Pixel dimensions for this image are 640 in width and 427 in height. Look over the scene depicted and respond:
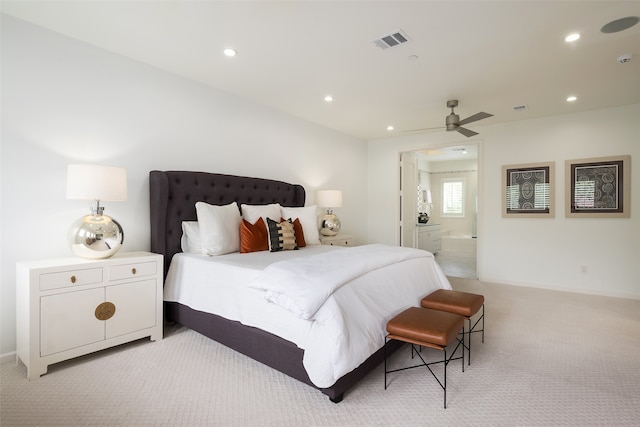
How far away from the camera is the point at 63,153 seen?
103 inches

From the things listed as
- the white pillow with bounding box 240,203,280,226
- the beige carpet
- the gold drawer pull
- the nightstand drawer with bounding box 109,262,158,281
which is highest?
the white pillow with bounding box 240,203,280,226

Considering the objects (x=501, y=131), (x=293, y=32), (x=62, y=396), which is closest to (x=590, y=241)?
(x=501, y=131)

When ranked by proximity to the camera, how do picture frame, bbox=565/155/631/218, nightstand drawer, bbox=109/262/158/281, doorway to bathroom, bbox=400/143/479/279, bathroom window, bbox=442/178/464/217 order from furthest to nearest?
1. bathroom window, bbox=442/178/464/217
2. doorway to bathroom, bbox=400/143/479/279
3. picture frame, bbox=565/155/631/218
4. nightstand drawer, bbox=109/262/158/281

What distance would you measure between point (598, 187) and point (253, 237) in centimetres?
468

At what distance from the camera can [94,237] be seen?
243 centimetres

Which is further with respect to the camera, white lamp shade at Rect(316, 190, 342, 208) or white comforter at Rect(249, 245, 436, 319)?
white lamp shade at Rect(316, 190, 342, 208)

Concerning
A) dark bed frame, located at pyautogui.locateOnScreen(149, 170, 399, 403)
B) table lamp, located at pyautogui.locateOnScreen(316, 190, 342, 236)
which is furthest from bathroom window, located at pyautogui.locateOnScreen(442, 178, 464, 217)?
dark bed frame, located at pyautogui.locateOnScreen(149, 170, 399, 403)

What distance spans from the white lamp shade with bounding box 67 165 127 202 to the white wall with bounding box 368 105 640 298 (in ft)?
16.1

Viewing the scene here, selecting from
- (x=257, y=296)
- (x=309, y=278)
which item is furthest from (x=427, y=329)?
(x=257, y=296)

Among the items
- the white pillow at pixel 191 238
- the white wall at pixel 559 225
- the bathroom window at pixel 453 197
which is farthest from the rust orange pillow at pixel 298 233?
the bathroom window at pixel 453 197

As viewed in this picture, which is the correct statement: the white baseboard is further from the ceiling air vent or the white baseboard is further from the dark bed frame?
the ceiling air vent

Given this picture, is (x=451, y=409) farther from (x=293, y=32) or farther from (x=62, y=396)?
(x=293, y=32)

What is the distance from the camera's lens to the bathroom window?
919cm

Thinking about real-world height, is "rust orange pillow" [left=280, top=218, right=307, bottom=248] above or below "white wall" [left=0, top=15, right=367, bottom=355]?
below
